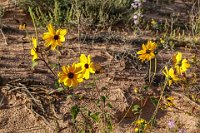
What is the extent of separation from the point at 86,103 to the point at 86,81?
0.29 meters

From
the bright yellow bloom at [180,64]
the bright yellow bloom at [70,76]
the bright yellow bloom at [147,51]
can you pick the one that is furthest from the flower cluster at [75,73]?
the bright yellow bloom at [180,64]

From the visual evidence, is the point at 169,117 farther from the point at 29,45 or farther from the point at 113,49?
the point at 29,45

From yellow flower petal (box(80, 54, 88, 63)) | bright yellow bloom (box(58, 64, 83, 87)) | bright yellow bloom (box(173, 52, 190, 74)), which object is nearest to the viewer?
bright yellow bloom (box(58, 64, 83, 87))

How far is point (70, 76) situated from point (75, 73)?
0.05m

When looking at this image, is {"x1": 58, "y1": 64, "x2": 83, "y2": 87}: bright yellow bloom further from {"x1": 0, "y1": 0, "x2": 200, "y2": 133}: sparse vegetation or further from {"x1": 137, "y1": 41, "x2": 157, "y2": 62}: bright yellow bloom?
{"x1": 137, "y1": 41, "x2": 157, "y2": 62}: bright yellow bloom

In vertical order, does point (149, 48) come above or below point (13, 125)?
above

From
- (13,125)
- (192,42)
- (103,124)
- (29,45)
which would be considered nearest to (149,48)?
(103,124)

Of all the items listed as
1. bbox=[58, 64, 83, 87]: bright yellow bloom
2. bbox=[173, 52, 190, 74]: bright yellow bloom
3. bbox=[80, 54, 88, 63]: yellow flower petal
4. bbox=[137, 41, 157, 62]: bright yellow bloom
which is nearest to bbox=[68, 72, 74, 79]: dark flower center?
bbox=[58, 64, 83, 87]: bright yellow bloom

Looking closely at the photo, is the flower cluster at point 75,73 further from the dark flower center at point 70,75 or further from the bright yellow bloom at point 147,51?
the bright yellow bloom at point 147,51

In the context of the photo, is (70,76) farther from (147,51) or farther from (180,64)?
(180,64)

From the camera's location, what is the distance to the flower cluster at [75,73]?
7.00 ft

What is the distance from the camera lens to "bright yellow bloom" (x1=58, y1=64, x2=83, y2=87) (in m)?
2.13

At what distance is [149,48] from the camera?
8.22ft

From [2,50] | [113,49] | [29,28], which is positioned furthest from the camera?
[29,28]
